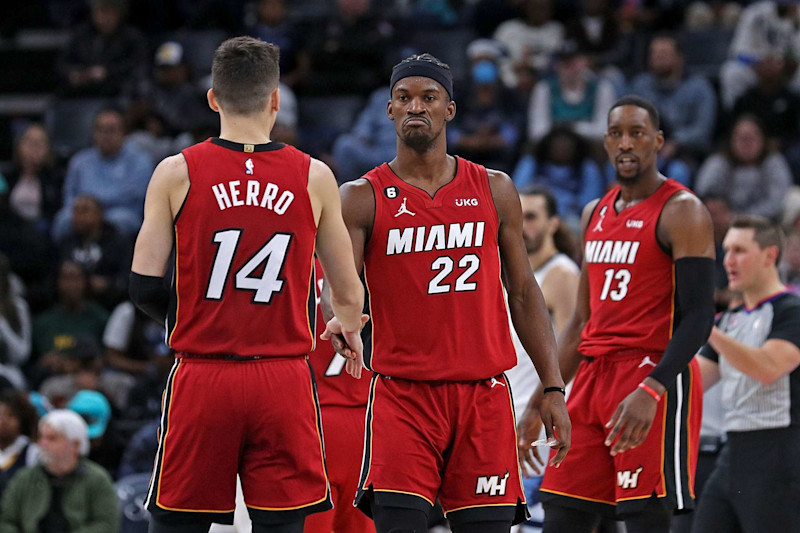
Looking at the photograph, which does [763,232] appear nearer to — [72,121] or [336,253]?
[336,253]

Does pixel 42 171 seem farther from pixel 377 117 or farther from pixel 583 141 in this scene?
pixel 583 141

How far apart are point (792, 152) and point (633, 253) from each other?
7.53 metres

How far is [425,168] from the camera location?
219 inches

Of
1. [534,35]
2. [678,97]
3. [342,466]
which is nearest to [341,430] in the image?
[342,466]

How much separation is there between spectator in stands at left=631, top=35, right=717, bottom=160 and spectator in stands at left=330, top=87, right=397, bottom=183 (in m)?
2.74

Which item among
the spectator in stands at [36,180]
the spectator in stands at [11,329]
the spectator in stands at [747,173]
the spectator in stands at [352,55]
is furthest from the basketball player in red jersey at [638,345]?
the spectator in stands at [36,180]

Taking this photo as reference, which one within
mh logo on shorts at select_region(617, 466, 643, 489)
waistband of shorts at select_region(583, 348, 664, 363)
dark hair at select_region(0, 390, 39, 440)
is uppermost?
waistband of shorts at select_region(583, 348, 664, 363)

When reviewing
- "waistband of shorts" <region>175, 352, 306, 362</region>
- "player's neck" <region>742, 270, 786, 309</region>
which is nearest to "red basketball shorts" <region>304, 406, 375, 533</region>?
"waistband of shorts" <region>175, 352, 306, 362</region>

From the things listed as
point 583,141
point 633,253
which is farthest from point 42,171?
point 633,253

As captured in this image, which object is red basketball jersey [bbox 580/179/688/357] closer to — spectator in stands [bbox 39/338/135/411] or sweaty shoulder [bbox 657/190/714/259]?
sweaty shoulder [bbox 657/190/714/259]

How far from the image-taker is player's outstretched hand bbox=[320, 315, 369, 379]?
196 inches

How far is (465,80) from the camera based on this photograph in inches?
575

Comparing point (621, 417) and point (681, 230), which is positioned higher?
point (681, 230)

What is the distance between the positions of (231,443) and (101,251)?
8.43 metres
